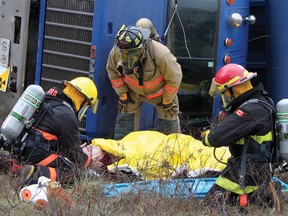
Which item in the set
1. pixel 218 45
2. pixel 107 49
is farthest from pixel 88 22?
pixel 218 45

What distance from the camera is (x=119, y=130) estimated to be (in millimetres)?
6613

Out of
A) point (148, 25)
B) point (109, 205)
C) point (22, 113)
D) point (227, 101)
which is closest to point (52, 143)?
point (22, 113)

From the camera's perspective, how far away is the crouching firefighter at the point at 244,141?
471cm

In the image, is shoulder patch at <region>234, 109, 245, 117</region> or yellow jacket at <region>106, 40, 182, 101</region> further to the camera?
yellow jacket at <region>106, 40, 182, 101</region>

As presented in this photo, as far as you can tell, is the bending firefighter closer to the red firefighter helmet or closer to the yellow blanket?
the yellow blanket

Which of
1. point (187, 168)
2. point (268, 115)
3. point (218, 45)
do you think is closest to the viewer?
point (268, 115)

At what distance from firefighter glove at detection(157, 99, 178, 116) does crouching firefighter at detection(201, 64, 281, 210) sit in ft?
5.15

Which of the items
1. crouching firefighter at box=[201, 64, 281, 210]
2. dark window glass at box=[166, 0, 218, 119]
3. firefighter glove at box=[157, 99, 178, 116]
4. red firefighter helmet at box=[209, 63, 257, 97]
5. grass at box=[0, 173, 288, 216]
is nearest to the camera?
grass at box=[0, 173, 288, 216]

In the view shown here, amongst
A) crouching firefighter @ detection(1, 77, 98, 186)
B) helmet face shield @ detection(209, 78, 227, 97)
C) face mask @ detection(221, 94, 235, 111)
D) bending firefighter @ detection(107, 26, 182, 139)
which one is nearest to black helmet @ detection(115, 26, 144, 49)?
bending firefighter @ detection(107, 26, 182, 139)

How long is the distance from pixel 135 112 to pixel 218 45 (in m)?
1.28

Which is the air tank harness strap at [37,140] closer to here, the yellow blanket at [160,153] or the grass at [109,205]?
the grass at [109,205]

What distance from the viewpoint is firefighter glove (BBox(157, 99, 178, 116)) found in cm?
652

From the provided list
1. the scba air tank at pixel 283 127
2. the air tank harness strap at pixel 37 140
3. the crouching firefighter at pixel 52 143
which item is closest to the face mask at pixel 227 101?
the scba air tank at pixel 283 127

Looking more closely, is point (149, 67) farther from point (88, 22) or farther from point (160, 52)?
point (88, 22)
